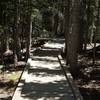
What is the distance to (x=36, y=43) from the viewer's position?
39.7 metres

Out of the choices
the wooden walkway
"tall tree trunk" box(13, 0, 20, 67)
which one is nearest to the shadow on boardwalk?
the wooden walkway

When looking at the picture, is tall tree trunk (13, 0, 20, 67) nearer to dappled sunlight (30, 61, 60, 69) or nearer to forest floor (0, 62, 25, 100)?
forest floor (0, 62, 25, 100)

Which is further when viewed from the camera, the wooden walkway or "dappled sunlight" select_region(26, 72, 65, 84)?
"dappled sunlight" select_region(26, 72, 65, 84)

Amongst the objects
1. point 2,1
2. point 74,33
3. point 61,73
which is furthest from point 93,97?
point 2,1

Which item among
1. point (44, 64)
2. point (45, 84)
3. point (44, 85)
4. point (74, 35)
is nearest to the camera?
point (44, 85)

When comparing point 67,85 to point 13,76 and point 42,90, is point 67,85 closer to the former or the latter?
point 42,90

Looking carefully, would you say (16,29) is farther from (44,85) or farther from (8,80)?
(44,85)

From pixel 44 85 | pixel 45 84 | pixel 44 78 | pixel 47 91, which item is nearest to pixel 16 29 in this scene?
pixel 44 78

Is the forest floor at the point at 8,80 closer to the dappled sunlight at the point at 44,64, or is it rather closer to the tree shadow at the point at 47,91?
the dappled sunlight at the point at 44,64

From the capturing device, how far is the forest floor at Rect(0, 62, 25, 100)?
16.8 m

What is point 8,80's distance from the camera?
20188mm

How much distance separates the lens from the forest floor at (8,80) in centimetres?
1681

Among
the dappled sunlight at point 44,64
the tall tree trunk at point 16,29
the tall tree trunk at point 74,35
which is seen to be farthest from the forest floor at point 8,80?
the tall tree trunk at point 74,35

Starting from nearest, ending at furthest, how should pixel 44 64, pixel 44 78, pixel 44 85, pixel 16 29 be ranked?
pixel 44 85
pixel 44 78
pixel 44 64
pixel 16 29
